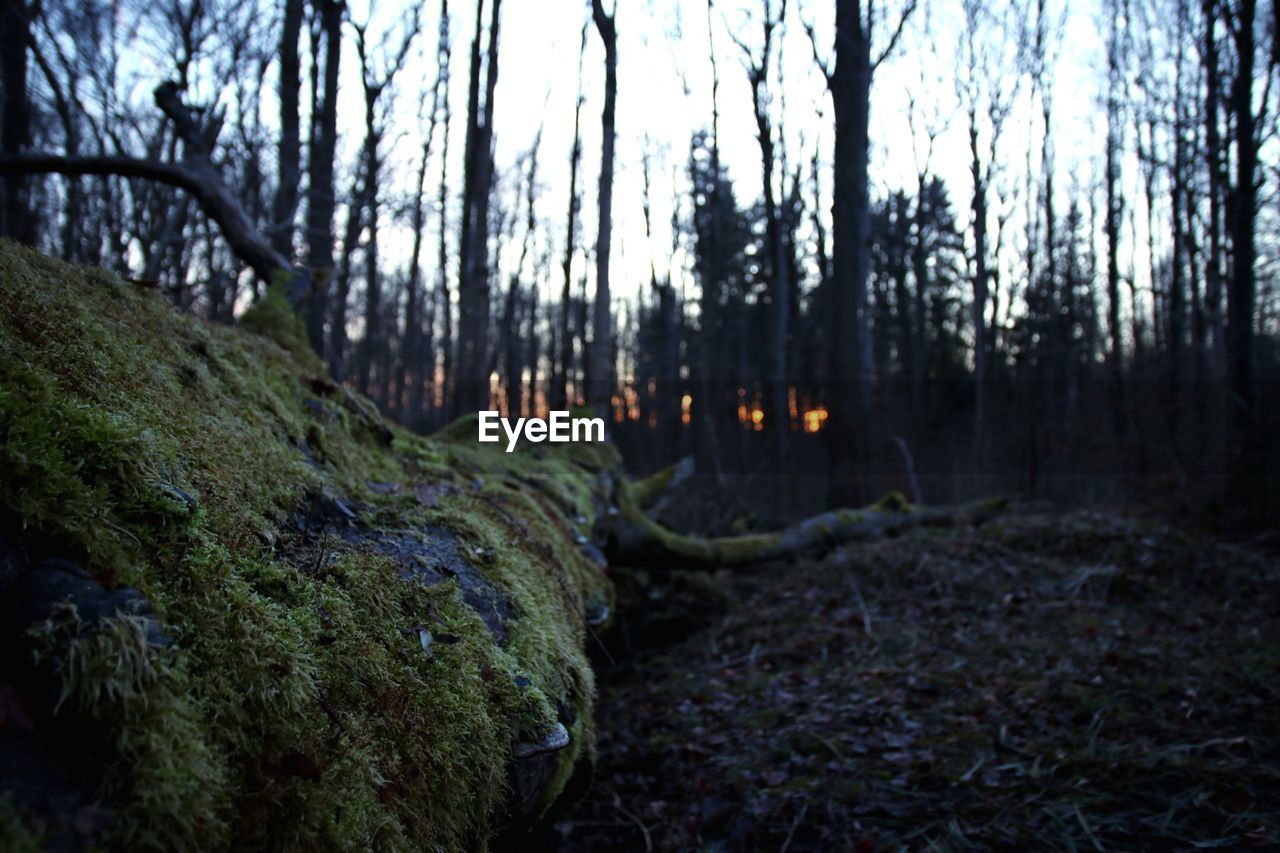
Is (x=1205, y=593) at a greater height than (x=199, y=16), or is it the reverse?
(x=199, y=16)

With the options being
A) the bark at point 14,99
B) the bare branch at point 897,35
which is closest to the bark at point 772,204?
the bare branch at point 897,35

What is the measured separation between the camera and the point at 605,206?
39.2 ft

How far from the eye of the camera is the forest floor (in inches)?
128

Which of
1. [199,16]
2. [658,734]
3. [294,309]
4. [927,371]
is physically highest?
[199,16]

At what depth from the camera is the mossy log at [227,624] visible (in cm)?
96

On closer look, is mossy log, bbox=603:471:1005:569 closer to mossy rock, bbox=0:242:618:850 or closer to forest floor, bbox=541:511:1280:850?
forest floor, bbox=541:511:1280:850

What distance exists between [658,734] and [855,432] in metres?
6.78

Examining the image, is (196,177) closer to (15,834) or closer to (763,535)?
(15,834)

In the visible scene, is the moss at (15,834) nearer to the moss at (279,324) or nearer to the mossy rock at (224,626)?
the mossy rock at (224,626)

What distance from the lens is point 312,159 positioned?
1362cm

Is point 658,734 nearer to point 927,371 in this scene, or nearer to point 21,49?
point 21,49

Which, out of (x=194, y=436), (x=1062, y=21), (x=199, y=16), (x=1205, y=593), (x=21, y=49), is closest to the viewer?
(x=194, y=436)

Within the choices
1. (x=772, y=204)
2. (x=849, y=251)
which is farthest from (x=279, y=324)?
(x=772, y=204)

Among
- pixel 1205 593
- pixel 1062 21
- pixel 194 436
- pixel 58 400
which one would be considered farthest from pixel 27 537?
pixel 1062 21
